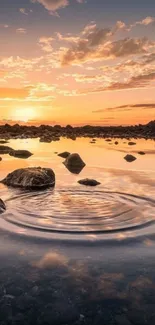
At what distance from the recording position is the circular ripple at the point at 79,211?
7.71 m

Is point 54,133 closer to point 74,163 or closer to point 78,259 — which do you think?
point 74,163

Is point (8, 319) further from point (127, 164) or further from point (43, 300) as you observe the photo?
point (127, 164)

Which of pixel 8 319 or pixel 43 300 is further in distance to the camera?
pixel 43 300

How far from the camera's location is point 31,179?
42.1ft

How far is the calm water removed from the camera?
4465 mm

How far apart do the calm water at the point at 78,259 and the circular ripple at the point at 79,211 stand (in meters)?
0.02

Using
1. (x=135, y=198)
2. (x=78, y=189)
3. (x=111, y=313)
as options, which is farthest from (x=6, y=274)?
(x=78, y=189)

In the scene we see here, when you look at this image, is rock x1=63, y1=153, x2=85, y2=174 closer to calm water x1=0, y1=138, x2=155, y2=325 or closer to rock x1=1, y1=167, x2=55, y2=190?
rock x1=1, y1=167, x2=55, y2=190

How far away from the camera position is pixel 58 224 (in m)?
7.80

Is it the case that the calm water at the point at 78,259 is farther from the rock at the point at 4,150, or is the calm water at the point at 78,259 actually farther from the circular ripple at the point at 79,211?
the rock at the point at 4,150

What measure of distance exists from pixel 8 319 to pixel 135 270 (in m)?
2.17

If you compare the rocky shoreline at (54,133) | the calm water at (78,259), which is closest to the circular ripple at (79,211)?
the calm water at (78,259)

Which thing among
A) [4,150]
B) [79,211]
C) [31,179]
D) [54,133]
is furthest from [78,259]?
[54,133]

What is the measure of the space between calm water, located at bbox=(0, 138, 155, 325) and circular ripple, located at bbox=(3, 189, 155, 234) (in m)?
0.02
